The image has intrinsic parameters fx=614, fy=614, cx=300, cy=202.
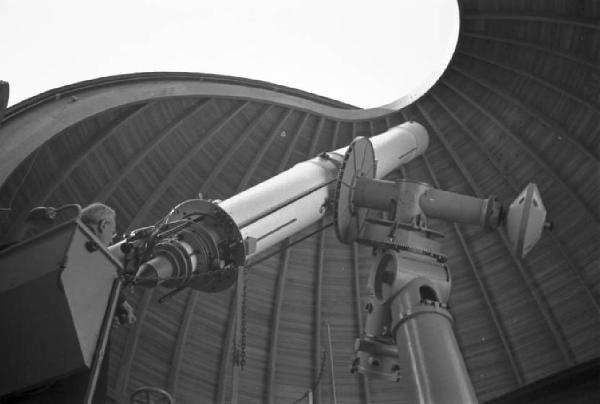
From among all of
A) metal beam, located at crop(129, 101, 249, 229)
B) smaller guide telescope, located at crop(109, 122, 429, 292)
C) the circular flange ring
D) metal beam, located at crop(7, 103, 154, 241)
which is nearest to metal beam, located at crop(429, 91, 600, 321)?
metal beam, located at crop(129, 101, 249, 229)

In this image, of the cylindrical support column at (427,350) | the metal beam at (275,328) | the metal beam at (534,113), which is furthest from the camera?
the metal beam at (275,328)

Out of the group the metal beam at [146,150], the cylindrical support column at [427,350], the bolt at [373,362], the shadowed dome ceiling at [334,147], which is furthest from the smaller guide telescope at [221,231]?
the metal beam at [146,150]

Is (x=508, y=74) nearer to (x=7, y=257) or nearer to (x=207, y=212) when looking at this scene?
(x=207, y=212)

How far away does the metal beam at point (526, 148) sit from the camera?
1811 centimetres

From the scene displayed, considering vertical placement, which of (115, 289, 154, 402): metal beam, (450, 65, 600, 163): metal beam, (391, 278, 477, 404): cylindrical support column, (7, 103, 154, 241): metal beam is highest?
(450, 65, 600, 163): metal beam

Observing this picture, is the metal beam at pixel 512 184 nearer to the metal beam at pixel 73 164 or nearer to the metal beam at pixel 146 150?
the metal beam at pixel 146 150

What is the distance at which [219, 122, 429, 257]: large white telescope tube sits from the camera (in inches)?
373

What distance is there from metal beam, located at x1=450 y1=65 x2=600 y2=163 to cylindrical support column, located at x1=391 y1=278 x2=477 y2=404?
12.2m

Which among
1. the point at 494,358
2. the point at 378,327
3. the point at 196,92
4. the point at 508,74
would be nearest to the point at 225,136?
the point at 196,92

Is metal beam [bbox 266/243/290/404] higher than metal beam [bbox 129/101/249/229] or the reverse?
the reverse

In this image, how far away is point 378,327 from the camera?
816 cm

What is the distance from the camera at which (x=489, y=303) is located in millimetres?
19469

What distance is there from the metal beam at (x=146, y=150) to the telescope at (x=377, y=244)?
8344mm

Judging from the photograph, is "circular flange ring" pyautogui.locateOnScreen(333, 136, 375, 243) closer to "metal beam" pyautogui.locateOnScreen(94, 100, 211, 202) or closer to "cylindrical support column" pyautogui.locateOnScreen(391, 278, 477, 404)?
"cylindrical support column" pyautogui.locateOnScreen(391, 278, 477, 404)
